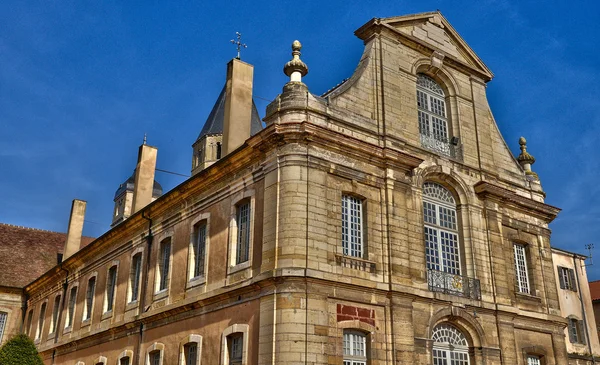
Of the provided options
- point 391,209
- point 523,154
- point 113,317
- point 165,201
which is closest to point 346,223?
point 391,209

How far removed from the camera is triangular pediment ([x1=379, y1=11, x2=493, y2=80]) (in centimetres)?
1855

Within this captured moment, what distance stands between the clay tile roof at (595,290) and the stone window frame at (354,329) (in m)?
26.2

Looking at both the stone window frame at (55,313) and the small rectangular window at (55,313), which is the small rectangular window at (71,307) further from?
the small rectangular window at (55,313)

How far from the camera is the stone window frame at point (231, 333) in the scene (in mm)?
14023

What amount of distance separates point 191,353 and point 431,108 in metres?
9.76

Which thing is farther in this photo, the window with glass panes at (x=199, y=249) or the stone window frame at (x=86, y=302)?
the stone window frame at (x=86, y=302)

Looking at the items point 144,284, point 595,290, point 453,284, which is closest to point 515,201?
point 453,284

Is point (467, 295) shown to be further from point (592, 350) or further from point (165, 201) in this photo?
point (592, 350)

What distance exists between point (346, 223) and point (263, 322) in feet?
10.2

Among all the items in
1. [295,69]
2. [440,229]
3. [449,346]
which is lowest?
[449,346]

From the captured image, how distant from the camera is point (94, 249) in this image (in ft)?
80.2

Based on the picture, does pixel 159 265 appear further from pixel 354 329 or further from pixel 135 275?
pixel 354 329

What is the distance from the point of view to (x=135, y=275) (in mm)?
20984

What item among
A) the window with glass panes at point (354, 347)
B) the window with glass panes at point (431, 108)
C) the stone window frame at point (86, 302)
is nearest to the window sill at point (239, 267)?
the window with glass panes at point (354, 347)
